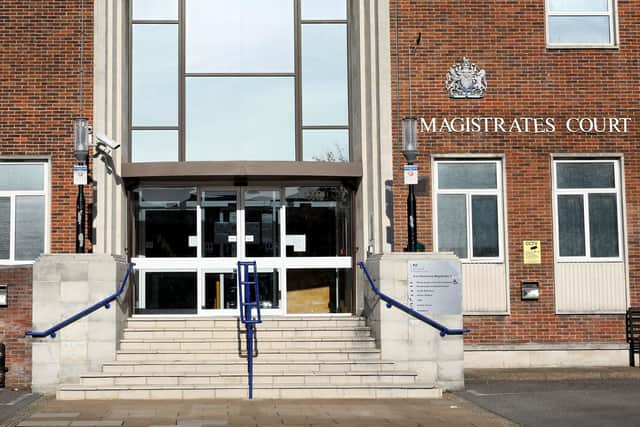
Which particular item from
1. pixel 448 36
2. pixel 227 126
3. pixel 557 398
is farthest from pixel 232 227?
pixel 557 398

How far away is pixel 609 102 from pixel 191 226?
7.55 meters

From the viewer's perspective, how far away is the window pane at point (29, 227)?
15.4 metres

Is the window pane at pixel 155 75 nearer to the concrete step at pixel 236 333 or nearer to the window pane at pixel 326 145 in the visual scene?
the window pane at pixel 326 145

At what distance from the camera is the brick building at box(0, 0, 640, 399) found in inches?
607

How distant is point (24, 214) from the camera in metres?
15.5

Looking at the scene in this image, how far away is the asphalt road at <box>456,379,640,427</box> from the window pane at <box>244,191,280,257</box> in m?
4.49

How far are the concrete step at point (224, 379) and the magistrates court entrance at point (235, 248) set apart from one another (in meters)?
3.60

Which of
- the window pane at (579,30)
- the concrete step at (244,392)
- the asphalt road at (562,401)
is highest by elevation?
the window pane at (579,30)

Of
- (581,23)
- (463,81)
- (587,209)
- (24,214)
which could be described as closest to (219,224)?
(24,214)

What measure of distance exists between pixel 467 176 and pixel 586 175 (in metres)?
2.06

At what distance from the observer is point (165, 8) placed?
16578 mm

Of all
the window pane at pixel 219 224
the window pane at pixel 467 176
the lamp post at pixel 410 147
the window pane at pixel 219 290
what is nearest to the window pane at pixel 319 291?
the window pane at pixel 219 290

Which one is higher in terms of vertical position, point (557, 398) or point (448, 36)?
point (448, 36)

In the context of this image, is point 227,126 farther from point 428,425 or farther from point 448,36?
point 428,425
